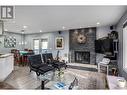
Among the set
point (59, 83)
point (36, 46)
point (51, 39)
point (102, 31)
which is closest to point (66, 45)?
point (51, 39)

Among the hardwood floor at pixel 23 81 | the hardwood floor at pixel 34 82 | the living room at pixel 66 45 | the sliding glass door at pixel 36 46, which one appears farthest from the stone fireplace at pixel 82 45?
the hardwood floor at pixel 23 81

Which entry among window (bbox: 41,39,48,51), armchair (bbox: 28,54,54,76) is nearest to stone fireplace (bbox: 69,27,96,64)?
window (bbox: 41,39,48,51)

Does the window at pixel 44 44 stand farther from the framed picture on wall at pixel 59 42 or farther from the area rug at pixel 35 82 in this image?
the area rug at pixel 35 82

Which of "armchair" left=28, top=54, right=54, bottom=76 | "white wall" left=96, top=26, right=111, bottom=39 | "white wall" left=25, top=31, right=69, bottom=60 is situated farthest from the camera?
"white wall" left=25, top=31, right=69, bottom=60

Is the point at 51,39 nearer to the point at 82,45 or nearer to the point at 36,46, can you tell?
the point at 36,46

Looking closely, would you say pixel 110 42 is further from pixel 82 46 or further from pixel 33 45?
pixel 33 45

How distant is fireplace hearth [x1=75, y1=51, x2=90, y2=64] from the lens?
18.1ft

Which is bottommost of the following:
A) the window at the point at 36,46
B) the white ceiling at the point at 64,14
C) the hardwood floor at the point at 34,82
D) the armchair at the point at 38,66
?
the hardwood floor at the point at 34,82

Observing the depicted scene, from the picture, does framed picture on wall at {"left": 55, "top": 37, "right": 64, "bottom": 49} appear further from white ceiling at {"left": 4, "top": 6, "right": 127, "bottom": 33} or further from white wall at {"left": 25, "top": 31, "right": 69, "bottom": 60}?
white ceiling at {"left": 4, "top": 6, "right": 127, "bottom": 33}

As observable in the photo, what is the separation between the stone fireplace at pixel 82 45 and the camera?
17.5 ft

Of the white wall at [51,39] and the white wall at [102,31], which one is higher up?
the white wall at [102,31]

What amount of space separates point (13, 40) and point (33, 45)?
34.3 inches

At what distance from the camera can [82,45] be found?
18.5 feet

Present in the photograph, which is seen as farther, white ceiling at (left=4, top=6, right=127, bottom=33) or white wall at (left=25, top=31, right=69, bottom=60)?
white wall at (left=25, top=31, right=69, bottom=60)
